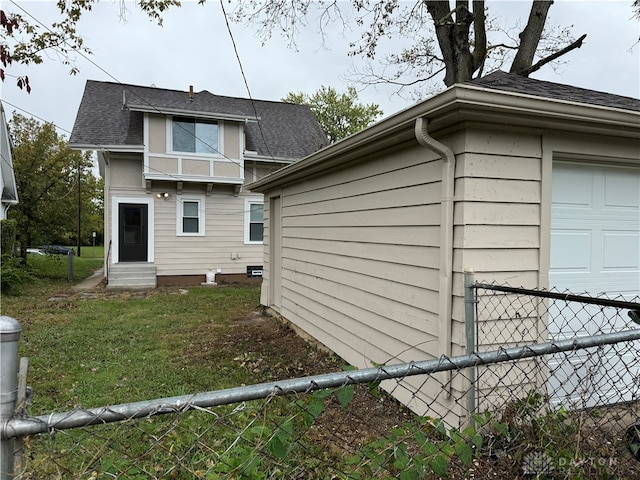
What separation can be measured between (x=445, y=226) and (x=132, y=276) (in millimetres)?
10348

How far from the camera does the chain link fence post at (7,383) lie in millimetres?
830

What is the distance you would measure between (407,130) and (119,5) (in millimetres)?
4939

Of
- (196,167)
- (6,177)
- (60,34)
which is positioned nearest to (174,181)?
(196,167)

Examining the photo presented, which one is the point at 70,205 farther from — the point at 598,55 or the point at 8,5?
the point at 598,55

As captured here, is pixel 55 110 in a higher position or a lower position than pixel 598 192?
higher

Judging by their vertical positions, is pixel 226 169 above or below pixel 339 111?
below

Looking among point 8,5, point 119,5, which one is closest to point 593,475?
point 119,5

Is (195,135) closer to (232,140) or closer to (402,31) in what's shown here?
(232,140)

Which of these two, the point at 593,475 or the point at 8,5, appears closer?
the point at 593,475

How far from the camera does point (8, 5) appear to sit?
16.3 ft

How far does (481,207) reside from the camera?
9.21ft

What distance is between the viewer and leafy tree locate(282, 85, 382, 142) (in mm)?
31297

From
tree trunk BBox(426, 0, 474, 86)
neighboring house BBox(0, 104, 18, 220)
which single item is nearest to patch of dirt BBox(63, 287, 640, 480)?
tree trunk BBox(426, 0, 474, 86)

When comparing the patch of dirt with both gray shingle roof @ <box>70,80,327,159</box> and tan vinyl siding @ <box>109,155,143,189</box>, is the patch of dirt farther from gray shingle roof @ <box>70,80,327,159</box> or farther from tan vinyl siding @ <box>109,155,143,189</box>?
gray shingle roof @ <box>70,80,327,159</box>
